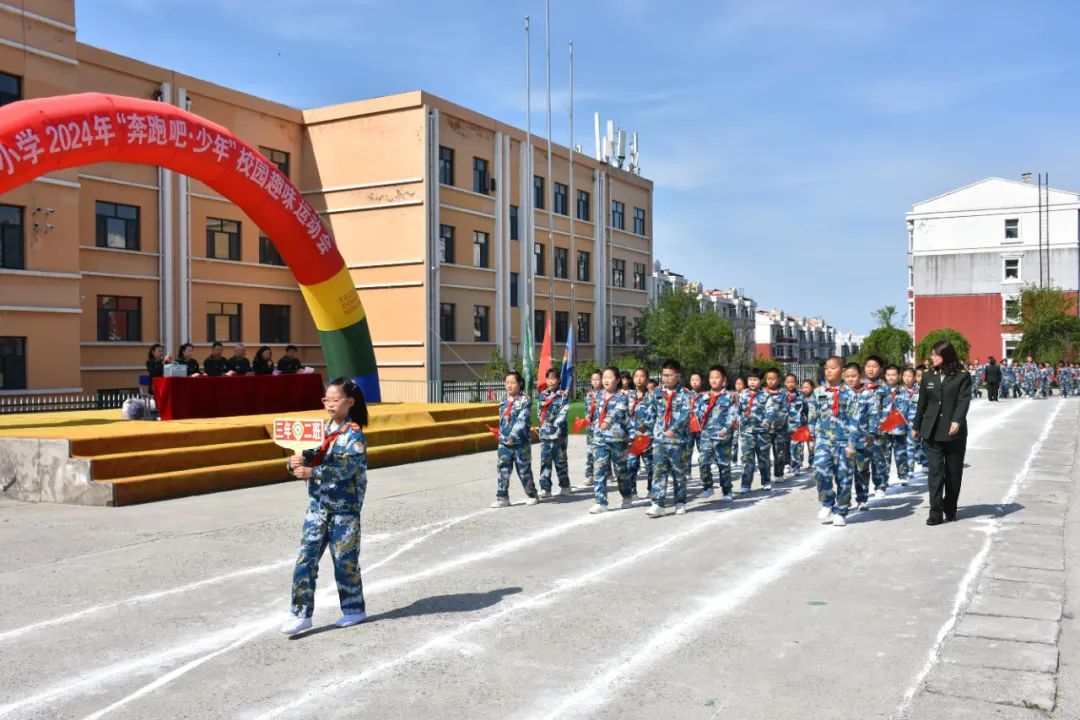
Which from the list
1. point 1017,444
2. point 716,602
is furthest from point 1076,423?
point 716,602

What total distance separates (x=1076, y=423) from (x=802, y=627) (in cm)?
2248

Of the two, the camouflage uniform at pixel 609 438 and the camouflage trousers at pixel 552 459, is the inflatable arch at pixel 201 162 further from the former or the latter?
the camouflage uniform at pixel 609 438

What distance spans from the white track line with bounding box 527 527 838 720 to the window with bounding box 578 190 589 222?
114 ft

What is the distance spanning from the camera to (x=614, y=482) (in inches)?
570

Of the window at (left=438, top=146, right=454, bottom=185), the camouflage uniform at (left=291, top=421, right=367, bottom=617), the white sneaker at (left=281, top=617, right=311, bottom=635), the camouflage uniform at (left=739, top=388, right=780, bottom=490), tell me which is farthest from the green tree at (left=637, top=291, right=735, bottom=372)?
the white sneaker at (left=281, top=617, right=311, bottom=635)

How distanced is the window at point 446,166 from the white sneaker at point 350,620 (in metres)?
28.6

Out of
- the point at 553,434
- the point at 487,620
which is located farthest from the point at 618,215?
the point at 487,620

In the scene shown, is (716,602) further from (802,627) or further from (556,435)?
(556,435)

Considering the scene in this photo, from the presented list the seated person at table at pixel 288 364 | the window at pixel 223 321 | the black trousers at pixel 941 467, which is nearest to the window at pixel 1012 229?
the window at pixel 223 321

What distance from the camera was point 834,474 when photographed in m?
10.5

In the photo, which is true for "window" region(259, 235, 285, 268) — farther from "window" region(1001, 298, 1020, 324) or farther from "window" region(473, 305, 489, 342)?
"window" region(1001, 298, 1020, 324)

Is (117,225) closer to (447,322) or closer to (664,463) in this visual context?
→ (447,322)

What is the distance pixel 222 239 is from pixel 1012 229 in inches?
1971

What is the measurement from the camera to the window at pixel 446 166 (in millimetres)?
34094
